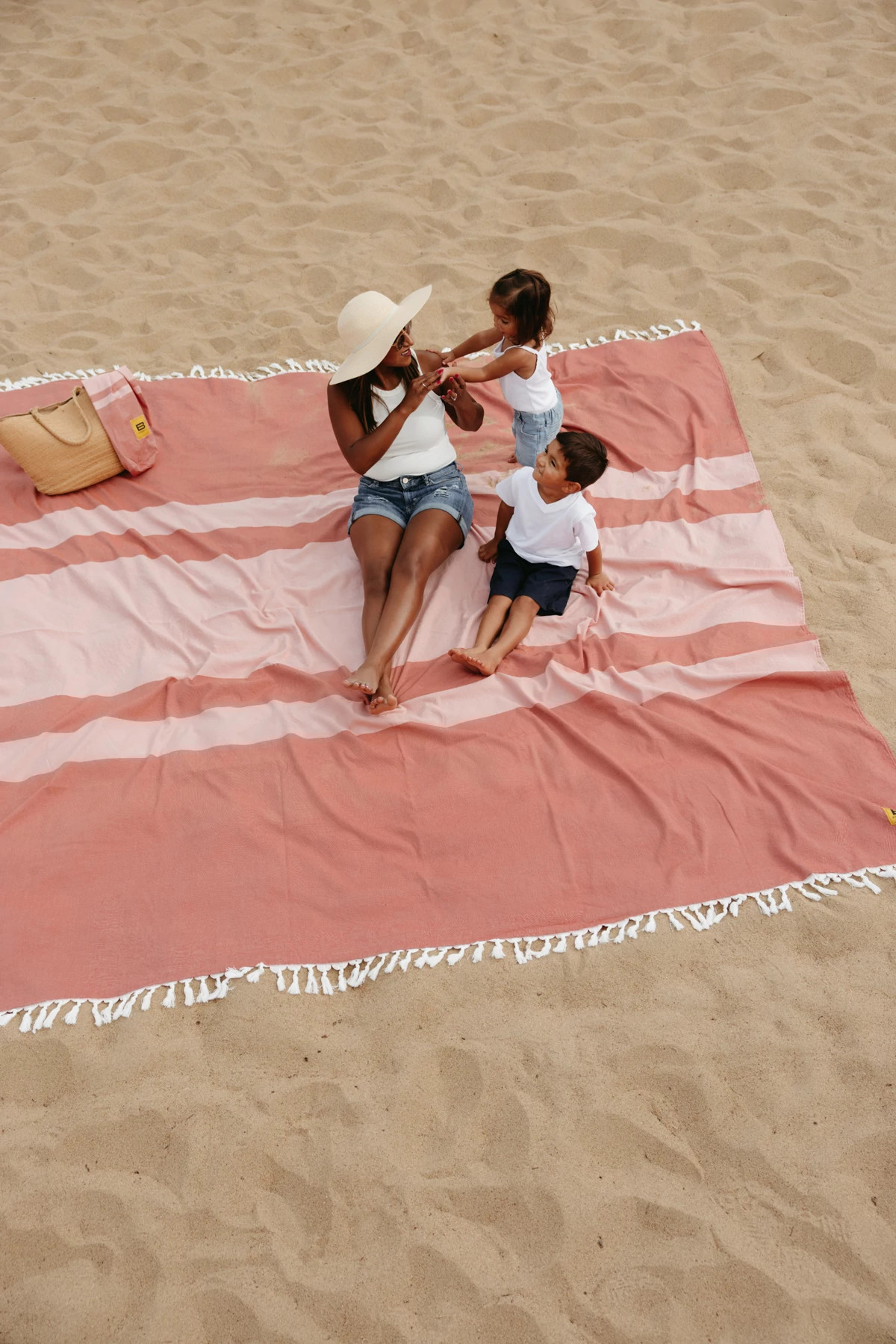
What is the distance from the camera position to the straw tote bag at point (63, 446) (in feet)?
13.3

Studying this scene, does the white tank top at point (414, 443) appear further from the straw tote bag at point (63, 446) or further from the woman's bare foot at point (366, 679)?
the straw tote bag at point (63, 446)

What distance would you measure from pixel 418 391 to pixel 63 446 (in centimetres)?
162

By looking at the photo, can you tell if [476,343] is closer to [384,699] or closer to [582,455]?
[582,455]

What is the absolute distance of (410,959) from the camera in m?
2.81

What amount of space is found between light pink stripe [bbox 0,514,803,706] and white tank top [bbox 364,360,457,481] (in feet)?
1.26

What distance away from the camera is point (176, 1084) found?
2.59m

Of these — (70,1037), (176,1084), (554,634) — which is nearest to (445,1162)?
(176,1084)

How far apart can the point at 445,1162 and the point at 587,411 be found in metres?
3.17

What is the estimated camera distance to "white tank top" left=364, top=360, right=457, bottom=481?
3.64 m

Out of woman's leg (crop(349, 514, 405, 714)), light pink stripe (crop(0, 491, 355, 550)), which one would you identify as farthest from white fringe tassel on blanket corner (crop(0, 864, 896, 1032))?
light pink stripe (crop(0, 491, 355, 550))

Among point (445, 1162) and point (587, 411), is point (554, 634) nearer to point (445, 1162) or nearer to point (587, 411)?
point (587, 411)

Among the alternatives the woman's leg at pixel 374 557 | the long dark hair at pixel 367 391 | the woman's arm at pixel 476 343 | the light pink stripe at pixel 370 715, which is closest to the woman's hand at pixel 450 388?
the long dark hair at pixel 367 391

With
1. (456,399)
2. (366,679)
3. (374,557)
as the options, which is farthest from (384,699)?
(456,399)

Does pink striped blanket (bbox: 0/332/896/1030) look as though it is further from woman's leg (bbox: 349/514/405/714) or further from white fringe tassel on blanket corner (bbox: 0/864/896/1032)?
woman's leg (bbox: 349/514/405/714)
